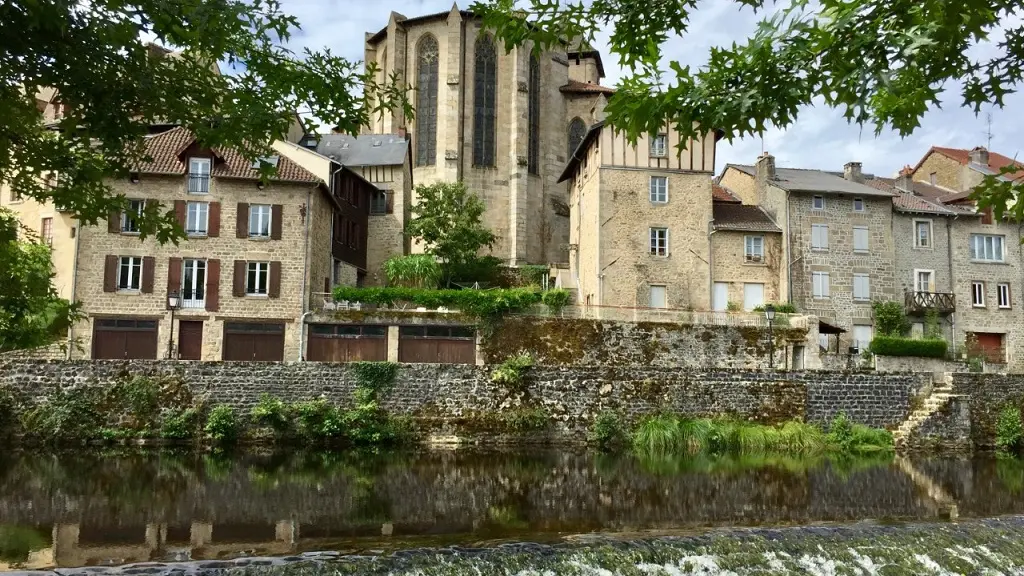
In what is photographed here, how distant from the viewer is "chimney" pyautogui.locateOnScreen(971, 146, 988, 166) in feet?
113

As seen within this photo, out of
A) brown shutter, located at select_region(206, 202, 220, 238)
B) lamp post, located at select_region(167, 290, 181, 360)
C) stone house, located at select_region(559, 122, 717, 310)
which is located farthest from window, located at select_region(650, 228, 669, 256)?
lamp post, located at select_region(167, 290, 181, 360)

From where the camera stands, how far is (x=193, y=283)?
82.8ft

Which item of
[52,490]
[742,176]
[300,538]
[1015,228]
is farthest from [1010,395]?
[52,490]

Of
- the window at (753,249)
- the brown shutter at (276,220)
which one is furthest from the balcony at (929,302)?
the brown shutter at (276,220)

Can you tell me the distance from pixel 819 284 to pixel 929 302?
14.1 feet

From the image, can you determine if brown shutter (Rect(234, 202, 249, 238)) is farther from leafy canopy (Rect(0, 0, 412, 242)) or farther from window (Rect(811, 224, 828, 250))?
leafy canopy (Rect(0, 0, 412, 242))

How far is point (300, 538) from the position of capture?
30.8 feet

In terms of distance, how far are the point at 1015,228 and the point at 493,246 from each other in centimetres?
2190

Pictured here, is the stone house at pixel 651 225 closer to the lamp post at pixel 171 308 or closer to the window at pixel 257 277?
the window at pixel 257 277

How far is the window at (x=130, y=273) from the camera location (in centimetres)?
2475

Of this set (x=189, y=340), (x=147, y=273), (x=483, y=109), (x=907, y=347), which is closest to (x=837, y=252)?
(x=907, y=347)

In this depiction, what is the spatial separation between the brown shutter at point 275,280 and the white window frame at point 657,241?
1340 centimetres

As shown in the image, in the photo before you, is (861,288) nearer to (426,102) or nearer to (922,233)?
(922,233)

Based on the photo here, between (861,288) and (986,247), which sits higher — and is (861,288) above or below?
below
